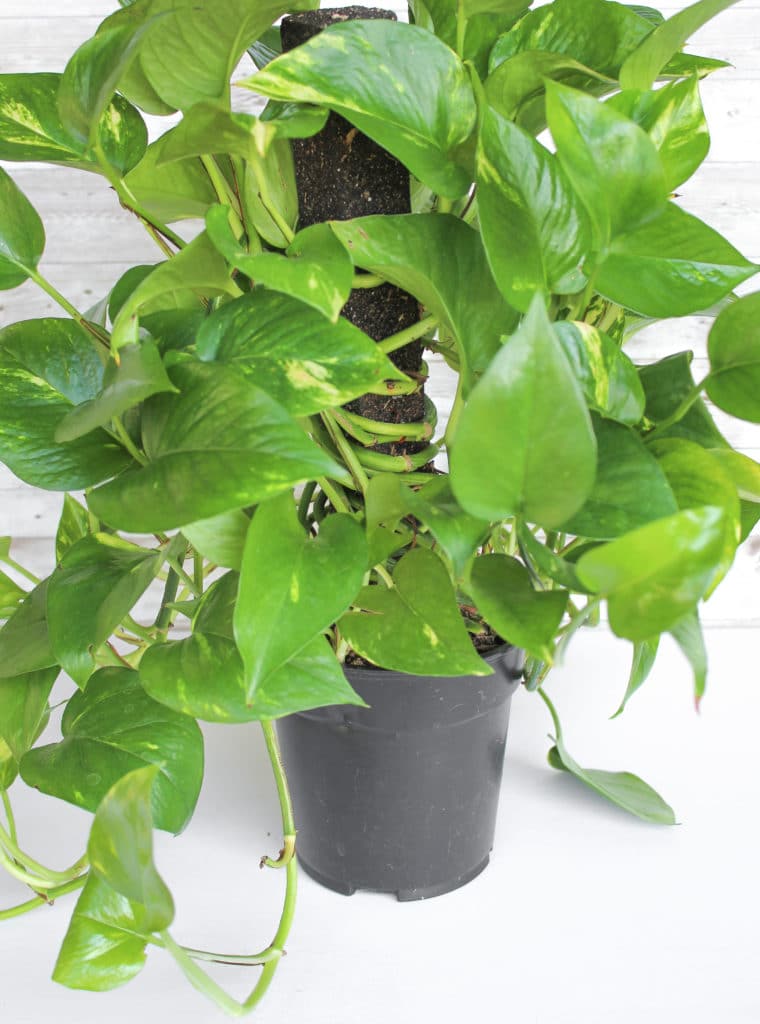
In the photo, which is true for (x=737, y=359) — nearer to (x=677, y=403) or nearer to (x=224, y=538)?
(x=677, y=403)

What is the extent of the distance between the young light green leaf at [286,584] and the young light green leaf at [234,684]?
3 centimetres

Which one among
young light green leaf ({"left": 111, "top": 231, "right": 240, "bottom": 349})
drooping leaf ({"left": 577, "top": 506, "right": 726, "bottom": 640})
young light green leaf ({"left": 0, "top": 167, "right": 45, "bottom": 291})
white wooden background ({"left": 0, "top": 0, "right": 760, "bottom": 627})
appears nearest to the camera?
drooping leaf ({"left": 577, "top": 506, "right": 726, "bottom": 640})

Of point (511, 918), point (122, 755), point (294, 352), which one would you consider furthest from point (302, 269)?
point (511, 918)

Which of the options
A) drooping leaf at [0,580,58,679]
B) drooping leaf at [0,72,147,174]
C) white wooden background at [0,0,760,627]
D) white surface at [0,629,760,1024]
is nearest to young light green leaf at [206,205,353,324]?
drooping leaf at [0,72,147,174]

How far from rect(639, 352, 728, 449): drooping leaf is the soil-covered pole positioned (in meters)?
0.14

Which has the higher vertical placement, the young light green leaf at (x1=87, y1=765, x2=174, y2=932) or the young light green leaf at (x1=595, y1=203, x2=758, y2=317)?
the young light green leaf at (x1=595, y1=203, x2=758, y2=317)

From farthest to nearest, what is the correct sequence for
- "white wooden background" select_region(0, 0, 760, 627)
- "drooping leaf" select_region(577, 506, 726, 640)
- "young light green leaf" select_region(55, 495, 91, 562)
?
1. "white wooden background" select_region(0, 0, 760, 627)
2. "young light green leaf" select_region(55, 495, 91, 562)
3. "drooping leaf" select_region(577, 506, 726, 640)

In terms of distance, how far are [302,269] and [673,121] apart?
0.18 meters

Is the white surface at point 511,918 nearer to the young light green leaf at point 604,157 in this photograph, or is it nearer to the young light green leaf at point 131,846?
the young light green leaf at point 131,846

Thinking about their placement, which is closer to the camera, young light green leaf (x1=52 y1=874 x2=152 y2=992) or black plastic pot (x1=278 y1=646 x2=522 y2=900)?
young light green leaf (x1=52 y1=874 x2=152 y2=992)

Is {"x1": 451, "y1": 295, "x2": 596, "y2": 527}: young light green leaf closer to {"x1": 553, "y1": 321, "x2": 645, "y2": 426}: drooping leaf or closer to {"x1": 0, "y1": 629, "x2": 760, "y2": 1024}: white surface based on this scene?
{"x1": 553, "y1": 321, "x2": 645, "y2": 426}: drooping leaf

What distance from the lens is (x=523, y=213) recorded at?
46cm

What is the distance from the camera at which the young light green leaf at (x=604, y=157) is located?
40 centimetres

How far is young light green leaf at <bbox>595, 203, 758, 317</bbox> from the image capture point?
457mm
